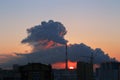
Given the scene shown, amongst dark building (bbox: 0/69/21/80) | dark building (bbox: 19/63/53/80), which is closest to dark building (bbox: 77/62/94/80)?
dark building (bbox: 19/63/53/80)

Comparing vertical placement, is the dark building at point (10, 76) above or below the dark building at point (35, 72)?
above

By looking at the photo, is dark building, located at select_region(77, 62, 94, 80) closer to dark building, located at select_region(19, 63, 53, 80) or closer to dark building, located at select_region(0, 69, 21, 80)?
dark building, located at select_region(19, 63, 53, 80)

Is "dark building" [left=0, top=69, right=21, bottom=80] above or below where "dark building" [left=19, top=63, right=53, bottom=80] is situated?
above

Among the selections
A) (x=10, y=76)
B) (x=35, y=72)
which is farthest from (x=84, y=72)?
Answer: (x=10, y=76)

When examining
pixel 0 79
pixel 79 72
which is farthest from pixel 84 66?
pixel 0 79

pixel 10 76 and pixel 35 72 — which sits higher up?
pixel 10 76

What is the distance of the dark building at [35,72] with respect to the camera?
359ft

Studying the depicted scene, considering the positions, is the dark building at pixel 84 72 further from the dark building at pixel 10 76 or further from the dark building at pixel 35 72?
the dark building at pixel 10 76

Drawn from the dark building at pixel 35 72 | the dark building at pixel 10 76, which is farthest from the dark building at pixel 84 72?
the dark building at pixel 10 76

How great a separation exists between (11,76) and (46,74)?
56876 mm

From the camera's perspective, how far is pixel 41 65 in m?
111

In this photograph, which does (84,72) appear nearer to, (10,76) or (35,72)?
(35,72)

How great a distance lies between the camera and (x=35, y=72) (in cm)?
11000

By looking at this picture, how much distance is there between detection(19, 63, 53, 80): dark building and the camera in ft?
359
